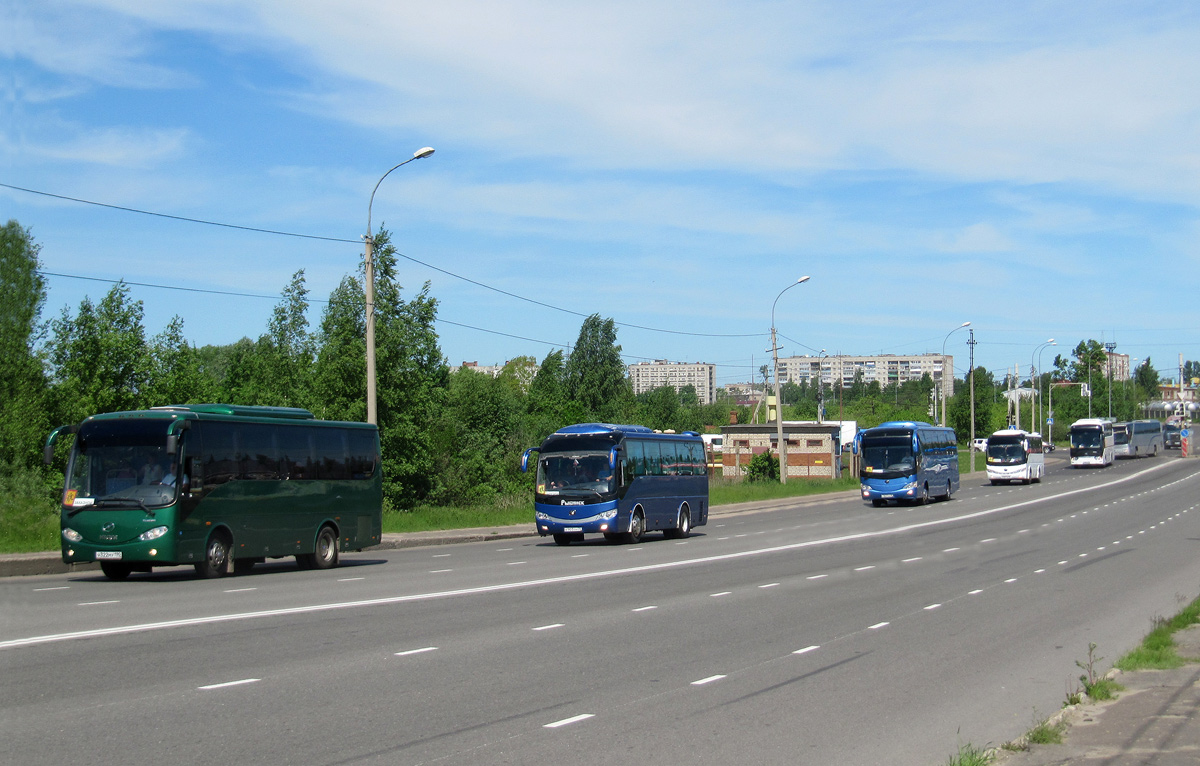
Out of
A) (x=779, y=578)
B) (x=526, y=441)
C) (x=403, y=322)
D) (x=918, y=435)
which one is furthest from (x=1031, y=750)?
(x=526, y=441)

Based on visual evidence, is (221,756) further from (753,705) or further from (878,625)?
(878,625)

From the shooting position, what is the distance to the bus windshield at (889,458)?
45.3m

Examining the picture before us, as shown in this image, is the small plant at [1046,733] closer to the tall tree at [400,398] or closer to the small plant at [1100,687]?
the small plant at [1100,687]

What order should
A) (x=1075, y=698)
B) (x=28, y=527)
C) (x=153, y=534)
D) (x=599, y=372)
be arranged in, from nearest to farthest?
(x=1075, y=698) → (x=153, y=534) → (x=28, y=527) → (x=599, y=372)

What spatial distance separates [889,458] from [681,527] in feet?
62.4

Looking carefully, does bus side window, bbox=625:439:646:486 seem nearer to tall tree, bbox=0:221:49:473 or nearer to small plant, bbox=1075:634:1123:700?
small plant, bbox=1075:634:1123:700

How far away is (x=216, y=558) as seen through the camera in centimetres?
1803

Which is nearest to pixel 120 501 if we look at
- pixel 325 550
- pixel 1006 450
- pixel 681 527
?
pixel 325 550

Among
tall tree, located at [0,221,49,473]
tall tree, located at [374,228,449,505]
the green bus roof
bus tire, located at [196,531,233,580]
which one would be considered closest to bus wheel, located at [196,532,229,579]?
bus tire, located at [196,531,233,580]

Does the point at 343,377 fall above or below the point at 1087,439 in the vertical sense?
above

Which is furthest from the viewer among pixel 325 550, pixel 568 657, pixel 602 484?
pixel 602 484

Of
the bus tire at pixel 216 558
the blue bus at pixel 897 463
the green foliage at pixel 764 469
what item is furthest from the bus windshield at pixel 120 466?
the green foliage at pixel 764 469

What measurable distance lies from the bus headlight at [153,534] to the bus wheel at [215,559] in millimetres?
982

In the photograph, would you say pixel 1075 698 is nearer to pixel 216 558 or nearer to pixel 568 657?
pixel 568 657
